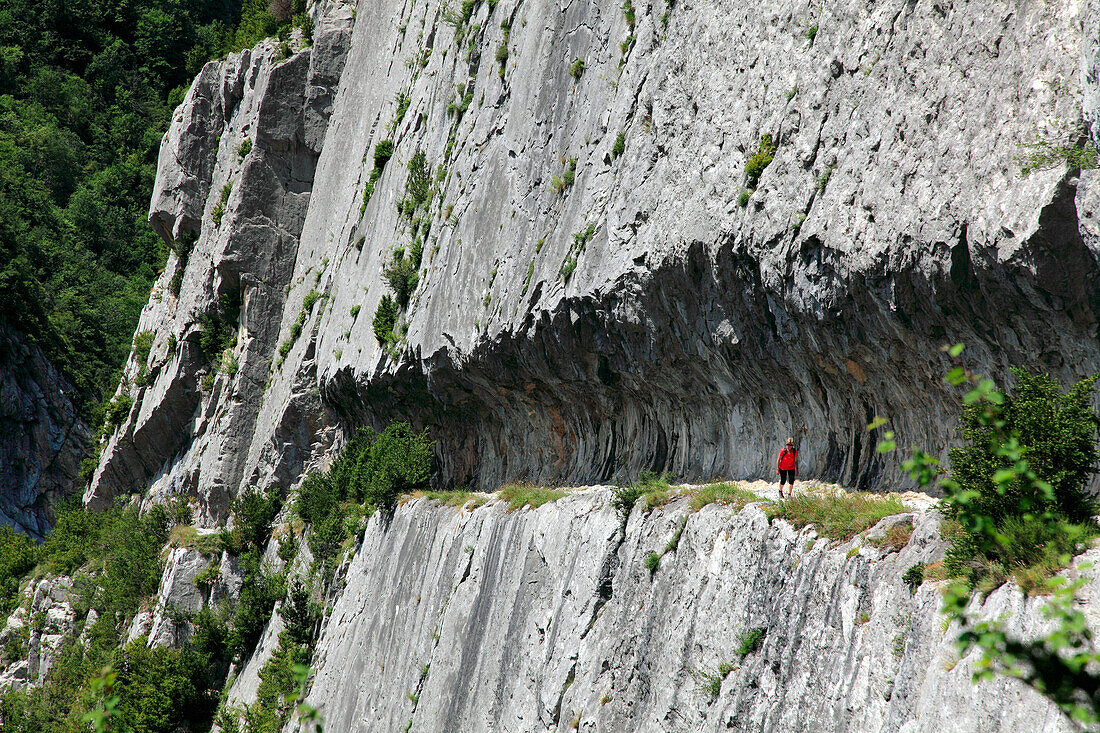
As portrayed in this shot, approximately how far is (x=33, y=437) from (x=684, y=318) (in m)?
39.3

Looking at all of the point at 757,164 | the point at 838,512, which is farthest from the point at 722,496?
the point at 757,164

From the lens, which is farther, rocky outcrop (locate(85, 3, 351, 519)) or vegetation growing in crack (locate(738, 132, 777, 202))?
rocky outcrop (locate(85, 3, 351, 519))

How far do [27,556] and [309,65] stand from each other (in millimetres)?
21966

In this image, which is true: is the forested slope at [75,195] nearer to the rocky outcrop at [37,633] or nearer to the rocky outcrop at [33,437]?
the rocky outcrop at [33,437]

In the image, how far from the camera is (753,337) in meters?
9.20

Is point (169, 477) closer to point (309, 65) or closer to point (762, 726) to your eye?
point (309, 65)

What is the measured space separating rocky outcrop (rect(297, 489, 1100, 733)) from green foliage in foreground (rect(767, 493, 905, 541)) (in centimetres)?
11

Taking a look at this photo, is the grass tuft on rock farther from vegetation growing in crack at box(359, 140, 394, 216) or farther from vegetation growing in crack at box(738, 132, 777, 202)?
vegetation growing in crack at box(359, 140, 394, 216)

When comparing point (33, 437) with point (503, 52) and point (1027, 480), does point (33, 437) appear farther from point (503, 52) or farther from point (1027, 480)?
point (1027, 480)

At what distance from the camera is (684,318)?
9.98 metres

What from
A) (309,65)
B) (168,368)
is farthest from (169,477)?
(309,65)

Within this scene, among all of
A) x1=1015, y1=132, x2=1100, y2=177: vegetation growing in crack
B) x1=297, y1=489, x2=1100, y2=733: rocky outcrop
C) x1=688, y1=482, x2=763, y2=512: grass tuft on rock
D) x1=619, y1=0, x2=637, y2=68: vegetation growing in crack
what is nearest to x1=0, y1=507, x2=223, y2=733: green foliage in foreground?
x1=297, y1=489, x2=1100, y2=733: rocky outcrop

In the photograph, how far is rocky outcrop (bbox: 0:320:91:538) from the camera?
37.4 metres

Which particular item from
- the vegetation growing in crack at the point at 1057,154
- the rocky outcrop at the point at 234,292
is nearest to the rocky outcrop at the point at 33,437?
the rocky outcrop at the point at 234,292
